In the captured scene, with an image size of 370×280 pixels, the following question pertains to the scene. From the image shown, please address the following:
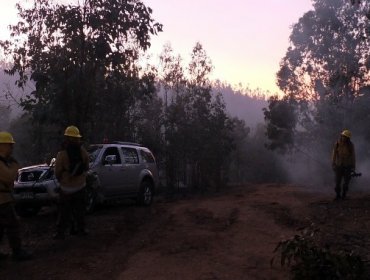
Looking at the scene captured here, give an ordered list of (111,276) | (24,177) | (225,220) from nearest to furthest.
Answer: (111,276)
(225,220)
(24,177)

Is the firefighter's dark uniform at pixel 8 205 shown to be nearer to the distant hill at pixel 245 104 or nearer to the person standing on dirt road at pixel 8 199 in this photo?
the person standing on dirt road at pixel 8 199

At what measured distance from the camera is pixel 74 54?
529 inches

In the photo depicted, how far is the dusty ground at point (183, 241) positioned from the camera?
696 centimetres

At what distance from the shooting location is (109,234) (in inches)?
384

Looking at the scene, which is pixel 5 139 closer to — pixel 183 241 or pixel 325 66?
pixel 183 241

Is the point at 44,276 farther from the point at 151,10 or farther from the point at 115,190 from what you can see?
the point at 151,10

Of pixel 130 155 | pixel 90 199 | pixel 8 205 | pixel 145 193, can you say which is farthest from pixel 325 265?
pixel 145 193

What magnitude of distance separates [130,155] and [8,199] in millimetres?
6884

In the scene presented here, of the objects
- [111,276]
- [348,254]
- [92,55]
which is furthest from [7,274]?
[92,55]

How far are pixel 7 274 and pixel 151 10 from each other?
9054 mm

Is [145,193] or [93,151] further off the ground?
[93,151]

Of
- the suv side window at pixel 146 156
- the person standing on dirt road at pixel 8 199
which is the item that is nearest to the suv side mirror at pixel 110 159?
the suv side window at pixel 146 156

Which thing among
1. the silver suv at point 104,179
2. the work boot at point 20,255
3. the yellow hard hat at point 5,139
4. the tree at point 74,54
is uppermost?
the tree at point 74,54

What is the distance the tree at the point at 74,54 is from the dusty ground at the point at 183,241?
9.16 ft
